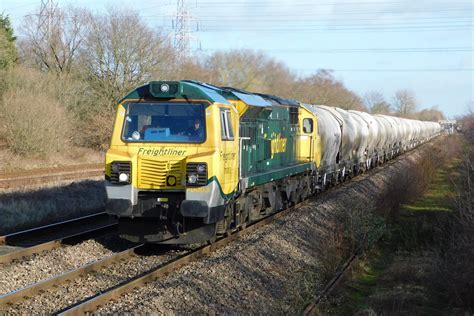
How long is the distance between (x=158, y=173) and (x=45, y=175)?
587 inches

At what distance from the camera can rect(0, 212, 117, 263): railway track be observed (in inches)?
433

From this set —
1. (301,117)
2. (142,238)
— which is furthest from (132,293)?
(301,117)

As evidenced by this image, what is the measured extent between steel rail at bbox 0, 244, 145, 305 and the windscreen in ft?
7.21

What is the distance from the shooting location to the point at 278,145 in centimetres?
1672

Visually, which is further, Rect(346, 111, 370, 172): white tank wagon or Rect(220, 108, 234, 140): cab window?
Rect(346, 111, 370, 172): white tank wagon

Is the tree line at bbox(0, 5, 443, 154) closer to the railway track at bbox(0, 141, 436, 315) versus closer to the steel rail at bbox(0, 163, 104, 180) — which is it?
the steel rail at bbox(0, 163, 104, 180)

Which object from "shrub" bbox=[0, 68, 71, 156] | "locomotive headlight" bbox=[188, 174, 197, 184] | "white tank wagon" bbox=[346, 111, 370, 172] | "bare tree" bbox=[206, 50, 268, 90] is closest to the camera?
"locomotive headlight" bbox=[188, 174, 197, 184]

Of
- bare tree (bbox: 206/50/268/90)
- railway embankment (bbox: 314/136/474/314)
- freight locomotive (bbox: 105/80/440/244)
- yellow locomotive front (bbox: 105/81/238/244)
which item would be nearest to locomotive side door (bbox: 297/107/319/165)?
railway embankment (bbox: 314/136/474/314)

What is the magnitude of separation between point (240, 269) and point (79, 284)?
290 centimetres

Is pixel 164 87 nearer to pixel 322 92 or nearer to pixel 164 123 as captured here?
pixel 164 123

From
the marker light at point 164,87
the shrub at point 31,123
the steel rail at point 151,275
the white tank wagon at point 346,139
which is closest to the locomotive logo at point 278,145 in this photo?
the steel rail at point 151,275

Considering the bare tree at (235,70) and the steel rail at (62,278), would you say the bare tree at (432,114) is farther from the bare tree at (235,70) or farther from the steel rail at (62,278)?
the steel rail at (62,278)

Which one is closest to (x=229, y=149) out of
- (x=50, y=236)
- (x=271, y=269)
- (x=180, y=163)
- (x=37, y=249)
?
(x=180, y=163)

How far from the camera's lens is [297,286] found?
31.6 feet
